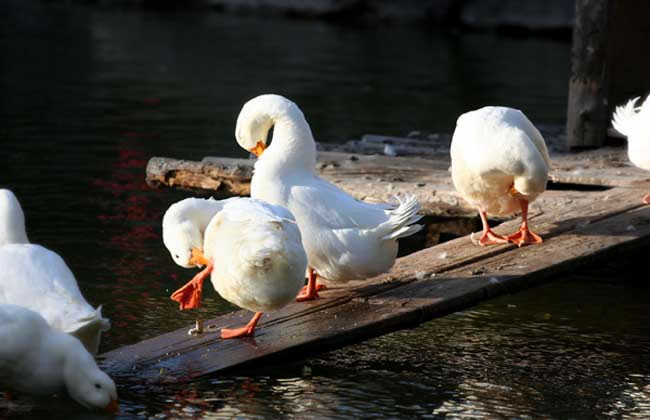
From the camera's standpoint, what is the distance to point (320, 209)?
6.48 meters

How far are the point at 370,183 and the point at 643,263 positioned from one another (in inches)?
79.7

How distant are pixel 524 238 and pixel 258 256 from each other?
2341 mm

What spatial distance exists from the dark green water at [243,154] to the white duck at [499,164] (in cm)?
71

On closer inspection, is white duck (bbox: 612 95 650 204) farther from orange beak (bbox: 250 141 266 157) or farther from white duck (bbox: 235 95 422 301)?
orange beak (bbox: 250 141 266 157)

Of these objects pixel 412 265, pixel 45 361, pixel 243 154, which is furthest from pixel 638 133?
pixel 243 154

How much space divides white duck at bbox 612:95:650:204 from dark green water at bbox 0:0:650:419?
0.92 meters

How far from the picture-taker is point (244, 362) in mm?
5738

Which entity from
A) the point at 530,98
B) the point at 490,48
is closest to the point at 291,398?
the point at 530,98

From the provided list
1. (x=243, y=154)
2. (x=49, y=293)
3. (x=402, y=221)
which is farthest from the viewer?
(x=243, y=154)

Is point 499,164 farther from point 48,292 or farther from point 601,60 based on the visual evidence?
point 601,60

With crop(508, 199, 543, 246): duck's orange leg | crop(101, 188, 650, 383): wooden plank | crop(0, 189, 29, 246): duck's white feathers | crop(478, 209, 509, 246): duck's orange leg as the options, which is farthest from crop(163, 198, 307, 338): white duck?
crop(508, 199, 543, 246): duck's orange leg

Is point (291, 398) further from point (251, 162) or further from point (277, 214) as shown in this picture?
point (251, 162)

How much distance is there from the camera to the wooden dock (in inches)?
233

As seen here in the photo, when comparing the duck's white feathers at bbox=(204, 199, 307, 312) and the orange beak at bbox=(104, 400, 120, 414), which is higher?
the duck's white feathers at bbox=(204, 199, 307, 312)
